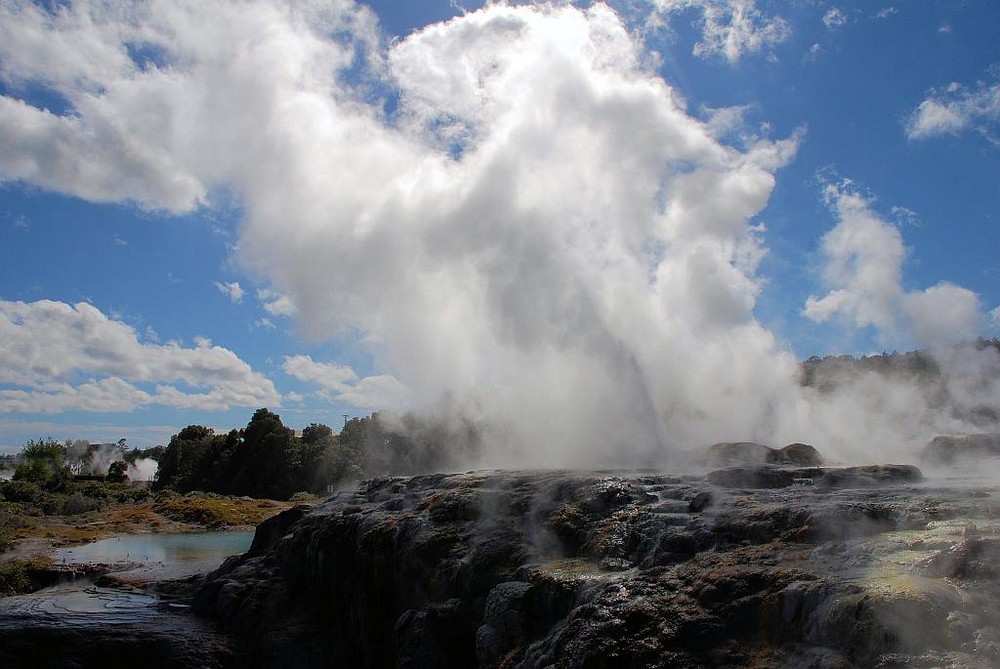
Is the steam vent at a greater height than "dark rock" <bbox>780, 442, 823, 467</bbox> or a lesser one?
lesser

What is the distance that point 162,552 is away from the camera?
32.2 m

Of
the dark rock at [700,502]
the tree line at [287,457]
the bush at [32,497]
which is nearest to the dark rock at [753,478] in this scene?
the dark rock at [700,502]

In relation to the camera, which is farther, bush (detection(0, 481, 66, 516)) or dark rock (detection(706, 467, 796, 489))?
bush (detection(0, 481, 66, 516))

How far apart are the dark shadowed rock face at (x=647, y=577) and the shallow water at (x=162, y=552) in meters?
9.75

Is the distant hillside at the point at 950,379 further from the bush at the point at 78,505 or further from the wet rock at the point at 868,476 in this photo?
the bush at the point at 78,505

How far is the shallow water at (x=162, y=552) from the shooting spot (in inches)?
1009

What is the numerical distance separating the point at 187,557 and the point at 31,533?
1465cm

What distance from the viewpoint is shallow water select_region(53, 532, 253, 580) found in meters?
25.6

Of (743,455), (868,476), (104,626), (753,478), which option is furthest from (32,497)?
(868,476)

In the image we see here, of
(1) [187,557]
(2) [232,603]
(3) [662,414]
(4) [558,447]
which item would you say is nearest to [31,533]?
(1) [187,557]

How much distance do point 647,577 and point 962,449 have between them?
14242mm

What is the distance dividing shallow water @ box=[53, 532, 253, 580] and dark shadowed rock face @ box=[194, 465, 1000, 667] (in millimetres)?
9749

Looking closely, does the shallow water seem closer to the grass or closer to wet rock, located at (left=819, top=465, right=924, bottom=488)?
the grass

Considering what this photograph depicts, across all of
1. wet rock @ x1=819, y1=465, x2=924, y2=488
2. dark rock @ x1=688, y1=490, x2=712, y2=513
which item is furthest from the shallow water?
wet rock @ x1=819, y1=465, x2=924, y2=488
